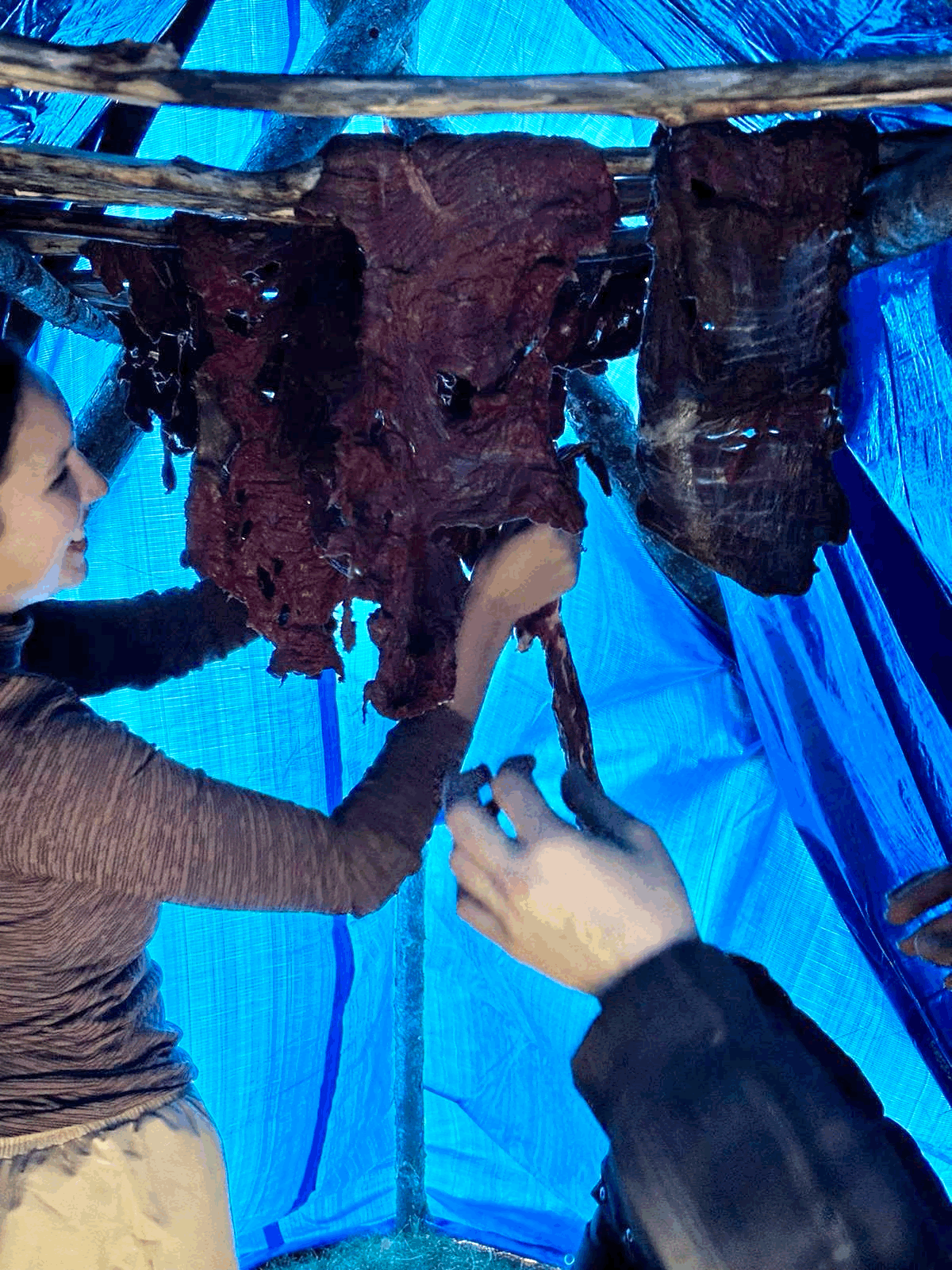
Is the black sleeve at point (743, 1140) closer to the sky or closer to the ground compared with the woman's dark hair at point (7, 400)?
closer to the ground

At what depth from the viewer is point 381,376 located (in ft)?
3.47

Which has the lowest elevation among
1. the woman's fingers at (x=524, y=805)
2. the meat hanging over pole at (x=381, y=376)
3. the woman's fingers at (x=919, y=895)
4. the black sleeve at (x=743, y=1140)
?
the black sleeve at (x=743, y=1140)

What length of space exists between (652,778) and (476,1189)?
1.49 metres

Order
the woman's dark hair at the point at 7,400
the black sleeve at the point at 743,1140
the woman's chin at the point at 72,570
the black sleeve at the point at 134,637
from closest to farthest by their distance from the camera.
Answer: the black sleeve at the point at 743,1140, the woman's dark hair at the point at 7,400, the woman's chin at the point at 72,570, the black sleeve at the point at 134,637

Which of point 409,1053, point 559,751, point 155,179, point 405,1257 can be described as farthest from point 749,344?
point 405,1257

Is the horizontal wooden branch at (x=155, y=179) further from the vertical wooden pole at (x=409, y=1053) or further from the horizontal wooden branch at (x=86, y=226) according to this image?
the vertical wooden pole at (x=409, y=1053)

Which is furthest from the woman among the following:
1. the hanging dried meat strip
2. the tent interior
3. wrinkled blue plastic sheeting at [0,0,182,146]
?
the tent interior

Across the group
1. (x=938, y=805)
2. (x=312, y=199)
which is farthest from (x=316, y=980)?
(x=312, y=199)

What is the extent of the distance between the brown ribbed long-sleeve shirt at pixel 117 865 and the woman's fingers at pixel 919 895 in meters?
0.51

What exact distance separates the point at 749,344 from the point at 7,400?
0.80 meters

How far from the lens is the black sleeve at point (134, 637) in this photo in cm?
161

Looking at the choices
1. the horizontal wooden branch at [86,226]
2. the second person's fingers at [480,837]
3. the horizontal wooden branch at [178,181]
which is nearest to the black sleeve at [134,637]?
the horizontal wooden branch at [86,226]

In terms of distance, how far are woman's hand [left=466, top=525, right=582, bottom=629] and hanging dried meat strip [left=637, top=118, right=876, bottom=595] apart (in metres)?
0.13

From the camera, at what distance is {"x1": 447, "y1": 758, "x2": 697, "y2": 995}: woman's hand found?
2.51ft
